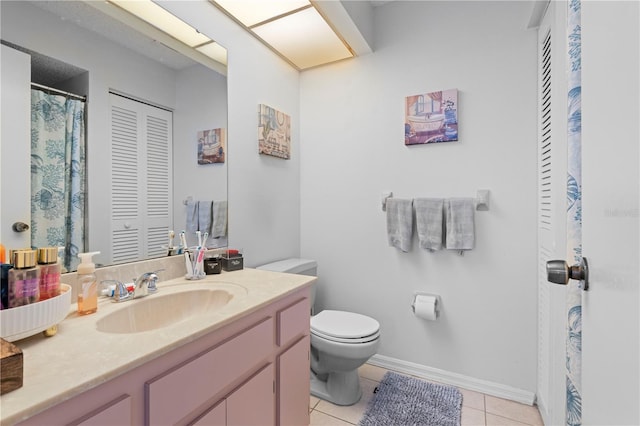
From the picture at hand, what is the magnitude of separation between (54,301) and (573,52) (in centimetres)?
166

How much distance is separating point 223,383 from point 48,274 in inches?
23.1

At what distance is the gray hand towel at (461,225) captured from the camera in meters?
1.91

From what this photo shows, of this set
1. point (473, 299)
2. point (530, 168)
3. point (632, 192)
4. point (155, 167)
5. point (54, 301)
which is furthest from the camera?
point (473, 299)

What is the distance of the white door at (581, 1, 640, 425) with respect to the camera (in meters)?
0.36

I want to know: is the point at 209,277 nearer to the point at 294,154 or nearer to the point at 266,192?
the point at 266,192

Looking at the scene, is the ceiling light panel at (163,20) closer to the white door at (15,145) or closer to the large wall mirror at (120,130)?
the large wall mirror at (120,130)

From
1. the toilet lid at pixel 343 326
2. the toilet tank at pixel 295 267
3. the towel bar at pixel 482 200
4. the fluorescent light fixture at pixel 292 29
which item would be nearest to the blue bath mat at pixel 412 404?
the toilet lid at pixel 343 326

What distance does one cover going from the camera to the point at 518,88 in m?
1.85

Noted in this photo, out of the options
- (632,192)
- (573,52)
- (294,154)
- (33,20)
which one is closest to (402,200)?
(294,154)

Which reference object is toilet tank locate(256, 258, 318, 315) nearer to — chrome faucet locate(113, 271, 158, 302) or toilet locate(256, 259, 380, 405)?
toilet locate(256, 259, 380, 405)

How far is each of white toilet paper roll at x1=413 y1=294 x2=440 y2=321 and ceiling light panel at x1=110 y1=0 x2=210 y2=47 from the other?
6.60 ft

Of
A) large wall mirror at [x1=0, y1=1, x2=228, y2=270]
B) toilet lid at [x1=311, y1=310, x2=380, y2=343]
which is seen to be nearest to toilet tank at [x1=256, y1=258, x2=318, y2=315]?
toilet lid at [x1=311, y1=310, x2=380, y2=343]

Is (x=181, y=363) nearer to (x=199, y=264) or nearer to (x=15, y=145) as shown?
(x=199, y=264)

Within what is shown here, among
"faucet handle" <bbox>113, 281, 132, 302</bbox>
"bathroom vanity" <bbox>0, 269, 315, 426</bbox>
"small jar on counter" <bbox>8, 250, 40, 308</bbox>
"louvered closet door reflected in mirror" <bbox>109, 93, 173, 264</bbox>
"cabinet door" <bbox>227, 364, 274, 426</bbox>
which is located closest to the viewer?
"bathroom vanity" <bbox>0, 269, 315, 426</bbox>
